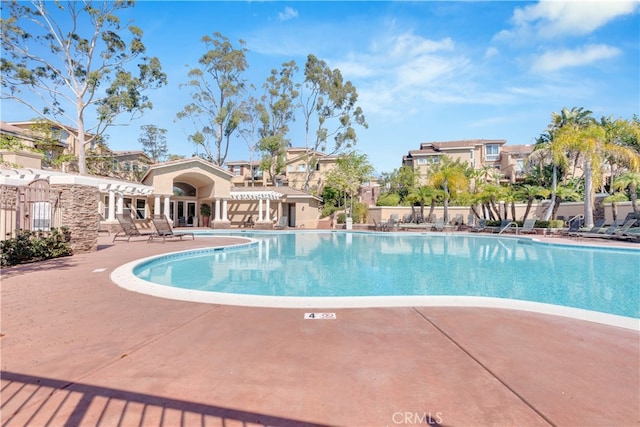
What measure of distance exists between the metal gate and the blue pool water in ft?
11.0

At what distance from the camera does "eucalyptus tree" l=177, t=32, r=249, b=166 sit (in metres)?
34.5

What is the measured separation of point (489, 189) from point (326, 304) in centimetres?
2311

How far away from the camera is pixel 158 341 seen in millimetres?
3416

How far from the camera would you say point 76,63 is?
81.2 feet

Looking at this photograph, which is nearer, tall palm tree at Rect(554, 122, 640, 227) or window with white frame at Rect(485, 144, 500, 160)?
tall palm tree at Rect(554, 122, 640, 227)

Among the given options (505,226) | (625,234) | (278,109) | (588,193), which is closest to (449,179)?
(505,226)

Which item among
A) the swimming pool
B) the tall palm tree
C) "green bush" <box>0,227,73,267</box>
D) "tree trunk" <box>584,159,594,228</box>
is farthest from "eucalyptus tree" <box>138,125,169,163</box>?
"tree trunk" <box>584,159,594,228</box>

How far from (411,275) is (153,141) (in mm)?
44598

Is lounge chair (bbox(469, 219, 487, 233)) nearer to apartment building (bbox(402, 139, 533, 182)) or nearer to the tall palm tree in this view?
the tall palm tree

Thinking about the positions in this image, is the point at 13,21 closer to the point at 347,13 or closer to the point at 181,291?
the point at 347,13

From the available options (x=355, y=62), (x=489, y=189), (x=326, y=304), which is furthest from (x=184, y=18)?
(x=489, y=189)

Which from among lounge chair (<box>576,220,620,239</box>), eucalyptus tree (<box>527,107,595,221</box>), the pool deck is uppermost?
eucalyptus tree (<box>527,107,595,221</box>)

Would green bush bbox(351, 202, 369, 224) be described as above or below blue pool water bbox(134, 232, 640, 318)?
above

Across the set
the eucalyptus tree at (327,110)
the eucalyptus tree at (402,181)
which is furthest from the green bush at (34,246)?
the eucalyptus tree at (402,181)
